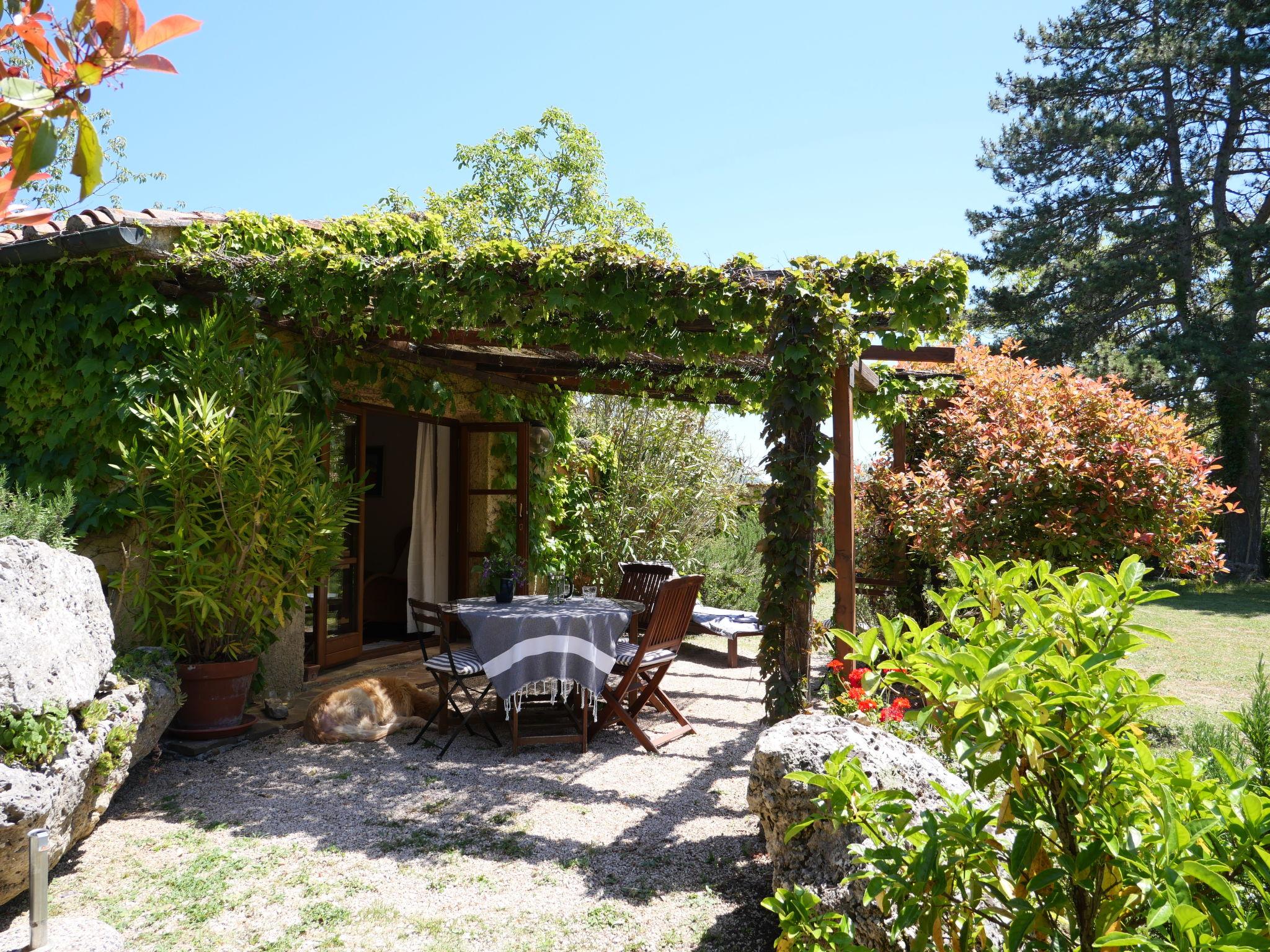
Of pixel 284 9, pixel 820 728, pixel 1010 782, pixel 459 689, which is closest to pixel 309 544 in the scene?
pixel 459 689

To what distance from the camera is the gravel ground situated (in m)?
2.85

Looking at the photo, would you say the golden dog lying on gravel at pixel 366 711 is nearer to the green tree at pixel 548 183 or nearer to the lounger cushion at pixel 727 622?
the lounger cushion at pixel 727 622

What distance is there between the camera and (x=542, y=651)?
4828 millimetres

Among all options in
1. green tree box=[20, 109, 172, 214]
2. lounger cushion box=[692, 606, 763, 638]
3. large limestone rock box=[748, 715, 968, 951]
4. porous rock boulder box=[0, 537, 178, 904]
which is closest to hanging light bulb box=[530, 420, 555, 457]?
lounger cushion box=[692, 606, 763, 638]

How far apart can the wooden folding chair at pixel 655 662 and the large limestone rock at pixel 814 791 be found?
1763mm

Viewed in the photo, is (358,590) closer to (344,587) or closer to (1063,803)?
(344,587)

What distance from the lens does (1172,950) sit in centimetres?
108

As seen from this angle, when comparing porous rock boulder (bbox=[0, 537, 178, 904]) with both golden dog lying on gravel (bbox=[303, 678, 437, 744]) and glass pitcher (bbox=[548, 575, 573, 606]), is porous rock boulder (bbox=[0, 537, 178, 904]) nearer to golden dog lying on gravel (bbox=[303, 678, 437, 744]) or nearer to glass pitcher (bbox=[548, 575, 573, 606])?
golden dog lying on gravel (bbox=[303, 678, 437, 744])

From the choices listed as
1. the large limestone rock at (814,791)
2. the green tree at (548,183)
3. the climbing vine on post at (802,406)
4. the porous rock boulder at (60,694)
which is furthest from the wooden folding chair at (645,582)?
the green tree at (548,183)

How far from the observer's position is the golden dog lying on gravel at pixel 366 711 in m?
5.09

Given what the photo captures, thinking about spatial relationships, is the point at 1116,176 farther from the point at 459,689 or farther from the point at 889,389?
the point at 459,689

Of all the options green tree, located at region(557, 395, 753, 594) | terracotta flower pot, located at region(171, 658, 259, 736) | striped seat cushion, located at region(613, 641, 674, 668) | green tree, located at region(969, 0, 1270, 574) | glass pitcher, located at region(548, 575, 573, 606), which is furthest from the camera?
green tree, located at region(969, 0, 1270, 574)

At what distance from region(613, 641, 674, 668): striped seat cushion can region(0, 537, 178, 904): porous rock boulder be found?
8.43 ft

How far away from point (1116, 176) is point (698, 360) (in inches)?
662
